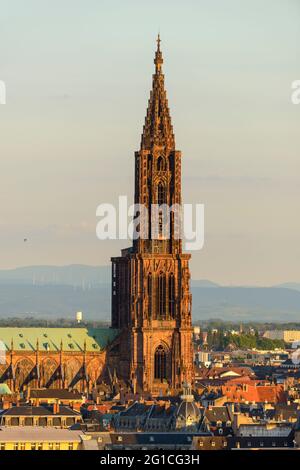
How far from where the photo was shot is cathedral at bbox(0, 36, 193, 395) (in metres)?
153

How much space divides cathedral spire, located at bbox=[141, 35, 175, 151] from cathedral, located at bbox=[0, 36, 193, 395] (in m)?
0.06

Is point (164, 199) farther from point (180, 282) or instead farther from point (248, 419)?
point (248, 419)

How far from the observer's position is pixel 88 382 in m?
156

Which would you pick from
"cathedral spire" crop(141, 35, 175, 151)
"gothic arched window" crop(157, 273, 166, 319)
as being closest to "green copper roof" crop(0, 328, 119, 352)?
"gothic arched window" crop(157, 273, 166, 319)

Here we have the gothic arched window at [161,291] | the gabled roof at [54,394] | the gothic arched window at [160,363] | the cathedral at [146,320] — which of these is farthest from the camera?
the gothic arched window at [160,363]

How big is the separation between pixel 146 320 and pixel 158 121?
11.5 m

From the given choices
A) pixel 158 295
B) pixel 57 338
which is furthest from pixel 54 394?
pixel 57 338

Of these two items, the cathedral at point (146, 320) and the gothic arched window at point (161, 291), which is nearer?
the cathedral at point (146, 320)

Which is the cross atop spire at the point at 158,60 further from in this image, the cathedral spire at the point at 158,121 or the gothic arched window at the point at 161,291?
the gothic arched window at the point at 161,291

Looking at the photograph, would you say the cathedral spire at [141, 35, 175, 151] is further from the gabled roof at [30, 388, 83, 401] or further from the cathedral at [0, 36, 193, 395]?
the gabled roof at [30, 388, 83, 401]

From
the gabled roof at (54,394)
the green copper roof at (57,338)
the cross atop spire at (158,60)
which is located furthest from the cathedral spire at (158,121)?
the gabled roof at (54,394)

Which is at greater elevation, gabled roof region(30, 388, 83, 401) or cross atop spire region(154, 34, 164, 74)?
cross atop spire region(154, 34, 164, 74)

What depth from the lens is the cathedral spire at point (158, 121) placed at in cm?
15538

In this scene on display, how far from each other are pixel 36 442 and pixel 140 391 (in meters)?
37.2
